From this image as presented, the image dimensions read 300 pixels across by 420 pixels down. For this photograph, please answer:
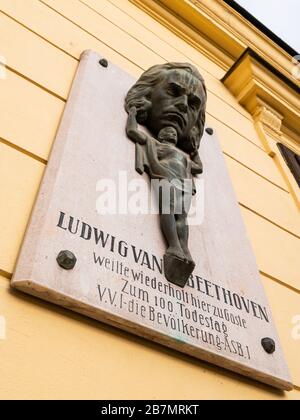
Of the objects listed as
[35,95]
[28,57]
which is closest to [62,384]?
[35,95]

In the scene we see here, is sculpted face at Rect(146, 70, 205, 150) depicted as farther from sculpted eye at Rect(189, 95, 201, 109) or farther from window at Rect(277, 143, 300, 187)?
window at Rect(277, 143, 300, 187)

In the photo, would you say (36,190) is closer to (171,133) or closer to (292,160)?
(171,133)

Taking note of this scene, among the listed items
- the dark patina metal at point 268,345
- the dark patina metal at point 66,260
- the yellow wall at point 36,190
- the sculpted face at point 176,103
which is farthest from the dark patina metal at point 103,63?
the dark patina metal at point 268,345

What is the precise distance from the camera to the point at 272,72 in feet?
10.1

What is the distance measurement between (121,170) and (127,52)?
3.45 feet

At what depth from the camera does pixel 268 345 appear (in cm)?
124

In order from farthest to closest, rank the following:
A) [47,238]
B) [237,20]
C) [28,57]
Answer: [237,20] → [28,57] → [47,238]

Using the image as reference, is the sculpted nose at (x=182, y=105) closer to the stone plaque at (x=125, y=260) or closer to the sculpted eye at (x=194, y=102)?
the sculpted eye at (x=194, y=102)

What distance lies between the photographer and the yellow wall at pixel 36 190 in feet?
2.91

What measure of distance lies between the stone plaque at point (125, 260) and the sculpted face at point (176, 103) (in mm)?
152

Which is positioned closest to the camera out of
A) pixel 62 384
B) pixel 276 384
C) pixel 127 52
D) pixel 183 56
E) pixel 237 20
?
pixel 62 384

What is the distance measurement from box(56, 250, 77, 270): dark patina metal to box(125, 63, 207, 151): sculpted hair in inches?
31.8

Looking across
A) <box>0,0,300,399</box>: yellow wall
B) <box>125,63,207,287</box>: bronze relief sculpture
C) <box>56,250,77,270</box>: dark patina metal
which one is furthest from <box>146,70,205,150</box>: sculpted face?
<box>56,250,77,270</box>: dark patina metal

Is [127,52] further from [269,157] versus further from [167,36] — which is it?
[269,157]
